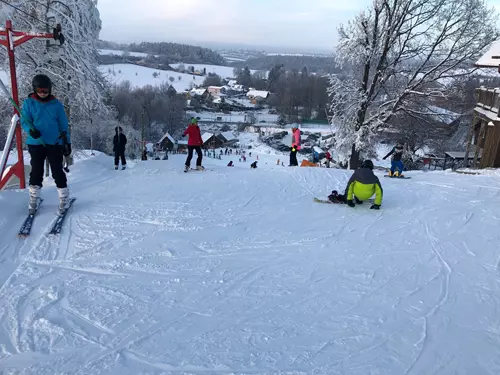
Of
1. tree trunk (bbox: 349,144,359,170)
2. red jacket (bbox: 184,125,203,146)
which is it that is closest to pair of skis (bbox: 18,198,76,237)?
red jacket (bbox: 184,125,203,146)

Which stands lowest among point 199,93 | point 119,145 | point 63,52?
point 199,93

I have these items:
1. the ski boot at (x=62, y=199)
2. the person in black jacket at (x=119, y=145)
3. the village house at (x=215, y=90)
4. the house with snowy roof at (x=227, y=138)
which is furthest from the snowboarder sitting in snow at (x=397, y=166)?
the village house at (x=215, y=90)

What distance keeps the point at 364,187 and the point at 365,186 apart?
0.03m

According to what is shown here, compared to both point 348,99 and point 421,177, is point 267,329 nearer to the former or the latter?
point 421,177

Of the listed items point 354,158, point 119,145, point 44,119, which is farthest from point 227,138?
point 44,119

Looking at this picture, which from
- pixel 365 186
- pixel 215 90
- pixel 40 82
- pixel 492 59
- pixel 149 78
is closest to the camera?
pixel 40 82

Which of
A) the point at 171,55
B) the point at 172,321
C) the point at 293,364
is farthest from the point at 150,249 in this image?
the point at 171,55

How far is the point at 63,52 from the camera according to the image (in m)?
11.5

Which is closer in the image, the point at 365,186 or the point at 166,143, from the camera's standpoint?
the point at 365,186

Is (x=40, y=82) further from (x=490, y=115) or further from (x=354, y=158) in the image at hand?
(x=490, y=115)

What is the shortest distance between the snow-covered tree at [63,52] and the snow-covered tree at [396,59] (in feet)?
35.7

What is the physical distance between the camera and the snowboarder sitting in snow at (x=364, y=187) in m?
7.15

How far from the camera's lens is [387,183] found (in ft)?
30.8

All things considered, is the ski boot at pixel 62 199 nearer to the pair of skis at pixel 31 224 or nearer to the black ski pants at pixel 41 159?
the pair of skis at pixel 31 224
